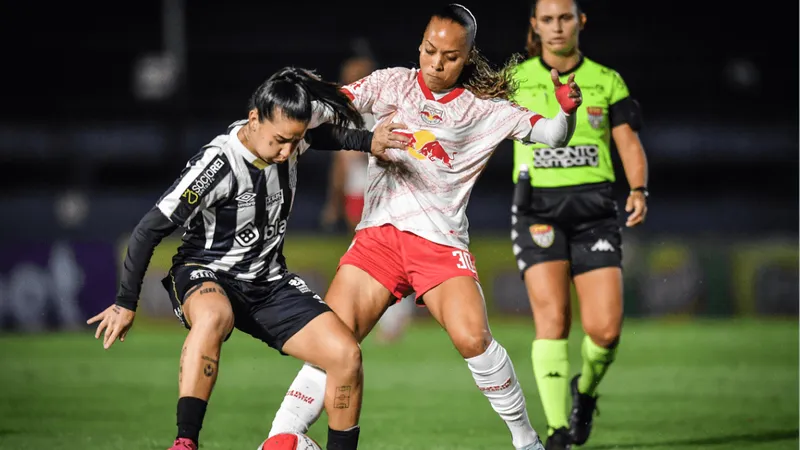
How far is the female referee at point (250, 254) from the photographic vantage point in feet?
15.6

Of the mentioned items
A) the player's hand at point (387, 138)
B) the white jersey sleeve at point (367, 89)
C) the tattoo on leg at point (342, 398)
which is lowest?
the tattoo on leg at point (342, 398)

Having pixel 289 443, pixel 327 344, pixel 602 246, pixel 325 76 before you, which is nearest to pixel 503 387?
pixel 327 344

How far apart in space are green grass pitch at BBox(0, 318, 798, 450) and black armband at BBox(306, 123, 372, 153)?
68.2 inches

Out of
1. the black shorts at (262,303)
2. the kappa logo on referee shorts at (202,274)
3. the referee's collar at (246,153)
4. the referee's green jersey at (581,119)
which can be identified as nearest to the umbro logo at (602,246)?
the referee's green jersey at (581,119)

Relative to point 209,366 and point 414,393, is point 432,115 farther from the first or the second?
point 414,393

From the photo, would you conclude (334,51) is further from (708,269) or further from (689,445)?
(689,445)

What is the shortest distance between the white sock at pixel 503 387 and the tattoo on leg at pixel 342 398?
55 cm

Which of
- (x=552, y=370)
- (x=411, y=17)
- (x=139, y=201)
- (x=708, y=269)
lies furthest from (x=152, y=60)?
(x=552, y=370)

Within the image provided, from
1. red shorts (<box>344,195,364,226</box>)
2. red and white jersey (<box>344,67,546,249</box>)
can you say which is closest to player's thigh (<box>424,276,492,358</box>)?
red and white jersey (<box>344,67,546,249</box>)

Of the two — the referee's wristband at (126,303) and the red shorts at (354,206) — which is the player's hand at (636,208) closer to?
the referee's wristband at (126,303)

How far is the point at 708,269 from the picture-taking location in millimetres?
14320

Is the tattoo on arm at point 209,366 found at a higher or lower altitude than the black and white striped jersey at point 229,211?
lower

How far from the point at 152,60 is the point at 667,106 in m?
10.6

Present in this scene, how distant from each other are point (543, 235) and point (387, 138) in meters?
1.49
